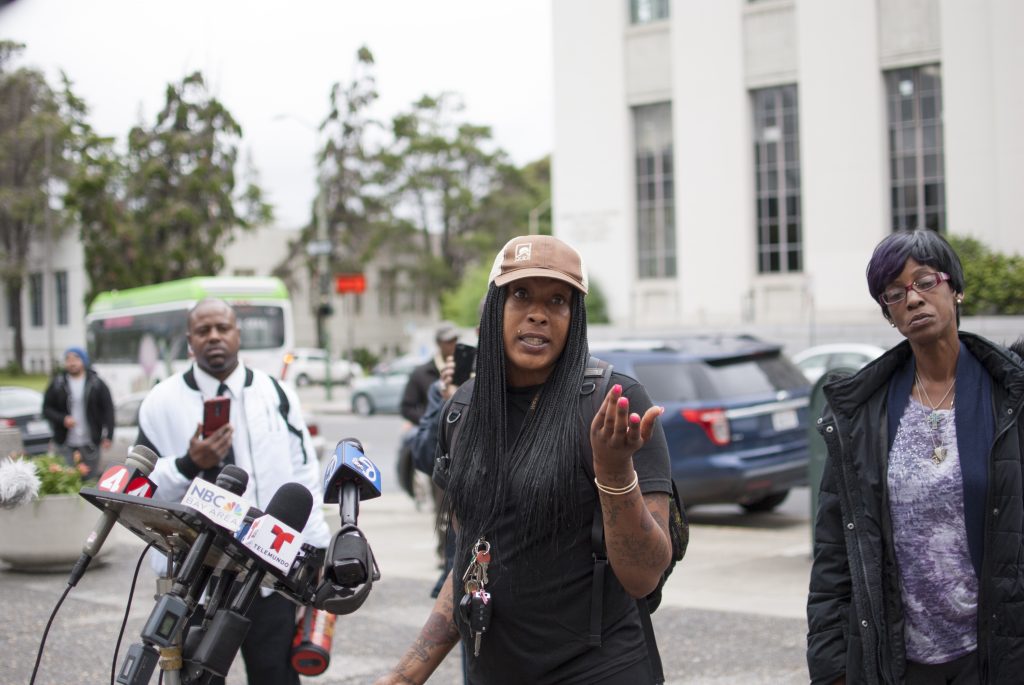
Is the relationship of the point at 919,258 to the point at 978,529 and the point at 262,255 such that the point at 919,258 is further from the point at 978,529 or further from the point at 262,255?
the point at 262,255

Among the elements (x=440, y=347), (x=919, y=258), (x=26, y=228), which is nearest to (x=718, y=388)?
(x=440, y=347)

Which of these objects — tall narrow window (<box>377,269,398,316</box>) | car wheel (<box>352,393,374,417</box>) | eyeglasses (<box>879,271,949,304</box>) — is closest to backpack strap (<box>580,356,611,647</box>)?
eyeglasses (<box>879,271,949,304</box>)

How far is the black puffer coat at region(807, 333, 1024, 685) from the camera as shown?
9.47 feet

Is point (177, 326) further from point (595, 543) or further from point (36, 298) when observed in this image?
point (36, 298)

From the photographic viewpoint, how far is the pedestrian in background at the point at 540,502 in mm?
2633

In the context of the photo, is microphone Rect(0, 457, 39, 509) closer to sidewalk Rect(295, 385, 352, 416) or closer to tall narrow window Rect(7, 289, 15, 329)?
sidewalk Rect(295, 385, 352, 416)

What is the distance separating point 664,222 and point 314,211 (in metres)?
32.5

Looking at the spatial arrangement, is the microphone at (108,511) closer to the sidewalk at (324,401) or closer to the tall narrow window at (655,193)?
the sidewalk at (324,401)

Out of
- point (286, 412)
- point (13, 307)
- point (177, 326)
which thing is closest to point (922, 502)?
point (286, 412)

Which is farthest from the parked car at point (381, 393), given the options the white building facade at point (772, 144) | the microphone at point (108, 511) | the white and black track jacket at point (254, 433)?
the microphone at point (108, 511)

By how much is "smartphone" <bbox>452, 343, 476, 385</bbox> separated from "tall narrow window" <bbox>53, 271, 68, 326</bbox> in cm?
5343

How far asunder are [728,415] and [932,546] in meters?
7.41

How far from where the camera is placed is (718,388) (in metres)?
10.5

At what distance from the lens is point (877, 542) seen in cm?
305
